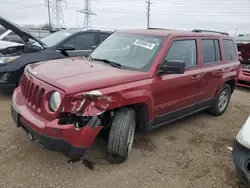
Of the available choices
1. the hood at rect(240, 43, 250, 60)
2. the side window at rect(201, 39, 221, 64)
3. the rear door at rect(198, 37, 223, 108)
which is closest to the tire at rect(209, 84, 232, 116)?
the rear door at rect(198, 37, 223, 108)

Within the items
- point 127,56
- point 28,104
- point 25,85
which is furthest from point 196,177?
point 25,85

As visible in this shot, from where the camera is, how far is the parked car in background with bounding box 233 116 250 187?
8.39 ft

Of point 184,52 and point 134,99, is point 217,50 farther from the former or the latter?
point 134,99

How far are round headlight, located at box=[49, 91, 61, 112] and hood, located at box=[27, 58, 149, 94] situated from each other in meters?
0.10

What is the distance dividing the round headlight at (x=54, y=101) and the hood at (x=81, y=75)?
0.10m

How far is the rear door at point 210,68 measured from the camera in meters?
4.47

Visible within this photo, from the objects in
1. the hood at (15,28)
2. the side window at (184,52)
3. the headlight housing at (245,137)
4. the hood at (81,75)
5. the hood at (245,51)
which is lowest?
the headlight housing at (245,137)

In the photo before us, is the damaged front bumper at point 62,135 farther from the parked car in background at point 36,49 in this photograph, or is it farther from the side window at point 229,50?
the side window at point 229,50

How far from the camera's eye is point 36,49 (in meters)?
5.69

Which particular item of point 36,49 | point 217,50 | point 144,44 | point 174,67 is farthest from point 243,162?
point 36,49

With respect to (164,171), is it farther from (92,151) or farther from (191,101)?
(191,101)

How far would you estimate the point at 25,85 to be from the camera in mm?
3393

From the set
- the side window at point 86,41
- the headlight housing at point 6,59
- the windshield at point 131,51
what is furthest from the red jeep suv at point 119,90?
the side window at point 86,41

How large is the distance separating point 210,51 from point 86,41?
3.36 metres
